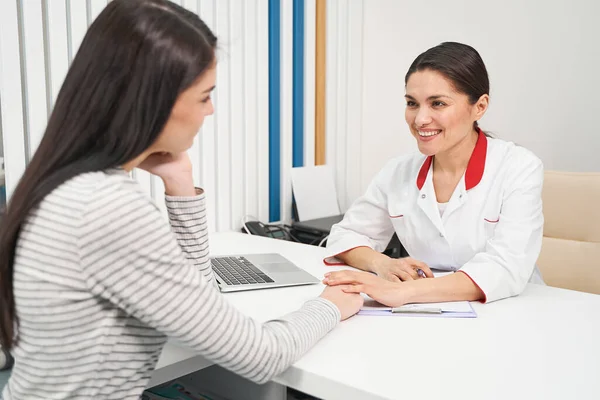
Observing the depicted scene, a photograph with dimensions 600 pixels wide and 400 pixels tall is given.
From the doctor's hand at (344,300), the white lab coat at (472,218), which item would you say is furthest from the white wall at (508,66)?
the doctor's hand at (344,300)

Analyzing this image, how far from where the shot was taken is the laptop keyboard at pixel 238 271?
1385 mm

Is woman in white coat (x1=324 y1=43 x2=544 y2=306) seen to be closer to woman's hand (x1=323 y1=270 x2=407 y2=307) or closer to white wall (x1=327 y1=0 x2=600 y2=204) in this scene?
woman's hand (x1=323 y1=270 x2=407 y2=307)

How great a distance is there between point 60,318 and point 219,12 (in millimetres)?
1606

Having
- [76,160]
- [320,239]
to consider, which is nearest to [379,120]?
[320,239]

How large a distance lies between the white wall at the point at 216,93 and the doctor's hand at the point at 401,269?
0.75m

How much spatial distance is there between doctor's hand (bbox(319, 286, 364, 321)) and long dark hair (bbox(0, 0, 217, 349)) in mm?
520

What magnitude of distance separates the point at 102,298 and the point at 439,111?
1.07 metres

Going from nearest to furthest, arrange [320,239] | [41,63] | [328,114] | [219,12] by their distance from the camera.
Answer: [41,63]
[219,12]
[320,239]
[328,114]

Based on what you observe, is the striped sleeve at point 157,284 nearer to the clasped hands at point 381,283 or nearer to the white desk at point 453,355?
the white desk at point 453,355

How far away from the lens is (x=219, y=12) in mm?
2105

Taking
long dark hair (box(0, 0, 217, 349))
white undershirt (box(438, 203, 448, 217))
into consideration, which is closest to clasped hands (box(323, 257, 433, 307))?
white undershirt (box(438, 203, 448, 217))

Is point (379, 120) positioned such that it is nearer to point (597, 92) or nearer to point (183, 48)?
point (597, 92)

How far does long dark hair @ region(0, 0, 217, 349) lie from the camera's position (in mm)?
778

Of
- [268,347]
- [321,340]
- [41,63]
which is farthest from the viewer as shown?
[41,63]
